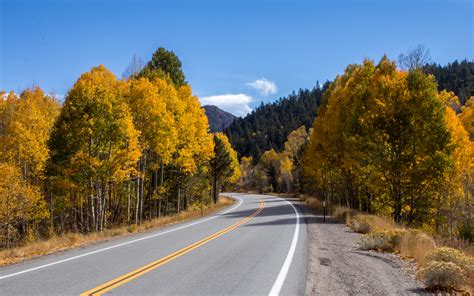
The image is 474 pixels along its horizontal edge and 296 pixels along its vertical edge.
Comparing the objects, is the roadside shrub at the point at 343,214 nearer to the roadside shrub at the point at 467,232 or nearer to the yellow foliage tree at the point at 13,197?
the roadside shrub at the point at 467,232

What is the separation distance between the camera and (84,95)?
23625mm

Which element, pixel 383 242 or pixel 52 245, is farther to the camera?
pixel 52 245

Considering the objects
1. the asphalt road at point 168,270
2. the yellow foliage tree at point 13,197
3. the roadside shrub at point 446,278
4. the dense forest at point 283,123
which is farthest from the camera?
the dense forest at point 283,123

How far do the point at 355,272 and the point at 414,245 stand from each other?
15.4ft

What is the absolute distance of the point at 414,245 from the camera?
1278 centimetres

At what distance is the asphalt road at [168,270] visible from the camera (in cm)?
715

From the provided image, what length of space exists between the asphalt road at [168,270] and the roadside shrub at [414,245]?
10.3ft

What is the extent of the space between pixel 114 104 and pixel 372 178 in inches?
660

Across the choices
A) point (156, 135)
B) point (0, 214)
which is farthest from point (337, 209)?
point (0, 214)

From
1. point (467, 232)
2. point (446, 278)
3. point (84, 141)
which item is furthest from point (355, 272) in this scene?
point (84, 141)

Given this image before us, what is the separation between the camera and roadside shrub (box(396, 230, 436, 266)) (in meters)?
12.0

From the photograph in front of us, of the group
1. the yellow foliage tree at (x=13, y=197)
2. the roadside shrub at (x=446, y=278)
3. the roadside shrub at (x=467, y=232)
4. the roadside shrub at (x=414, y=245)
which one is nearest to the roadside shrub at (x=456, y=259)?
the roadside shrub at (x=446, y=278)

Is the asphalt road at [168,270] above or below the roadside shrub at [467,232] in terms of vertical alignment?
above

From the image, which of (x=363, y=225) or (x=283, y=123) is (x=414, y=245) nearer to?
(x=363, y=225)
